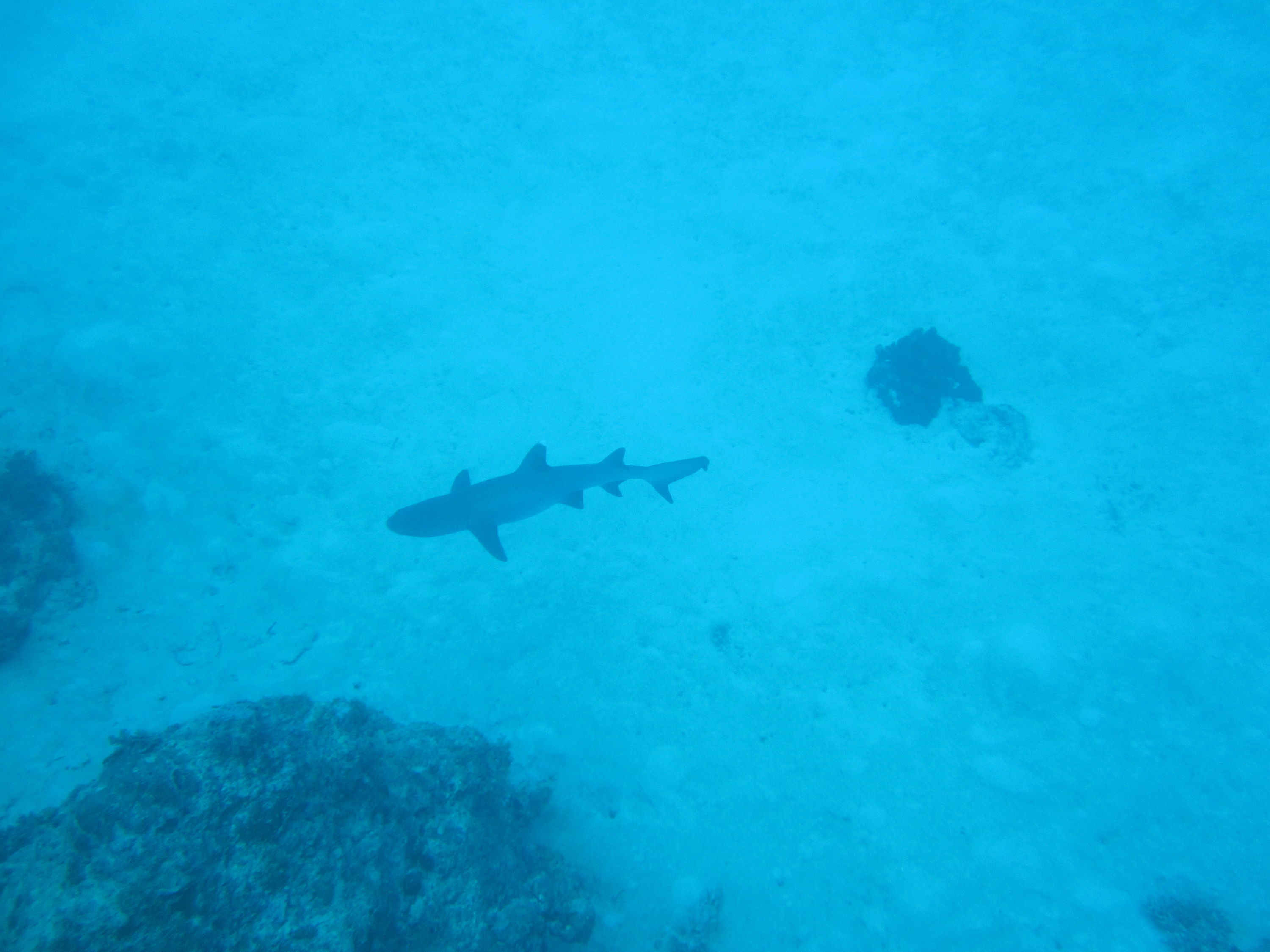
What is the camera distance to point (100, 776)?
413 centimetres

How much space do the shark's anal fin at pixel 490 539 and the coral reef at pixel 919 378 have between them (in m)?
6.81

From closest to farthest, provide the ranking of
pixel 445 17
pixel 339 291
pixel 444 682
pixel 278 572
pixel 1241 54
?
1. pixel 444 682
2. pixel 278 572
3. pixel 339 291
4. pixel 1241 54
5. pixel 445 17

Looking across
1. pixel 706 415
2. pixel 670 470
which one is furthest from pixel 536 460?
pixel 706 415

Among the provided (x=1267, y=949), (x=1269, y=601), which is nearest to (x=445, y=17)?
(x=1269, y=601)

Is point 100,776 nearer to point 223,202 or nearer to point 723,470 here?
point 723,470

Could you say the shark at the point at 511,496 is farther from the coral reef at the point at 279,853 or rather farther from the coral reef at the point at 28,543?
the coral reef at the point at 28,543

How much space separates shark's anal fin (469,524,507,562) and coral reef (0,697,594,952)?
2.21 meters

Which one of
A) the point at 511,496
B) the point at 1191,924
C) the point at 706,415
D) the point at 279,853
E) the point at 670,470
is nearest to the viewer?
the point at 279,853

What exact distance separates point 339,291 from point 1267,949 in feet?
52.3

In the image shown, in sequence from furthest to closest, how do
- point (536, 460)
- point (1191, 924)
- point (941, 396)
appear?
point (941, 396)
point (536, 460)
point (1191, 924)

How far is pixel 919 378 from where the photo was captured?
9.21 m

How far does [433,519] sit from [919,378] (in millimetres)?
8086

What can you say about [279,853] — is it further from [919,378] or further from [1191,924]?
[919,378]

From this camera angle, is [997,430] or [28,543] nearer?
[28,543]
